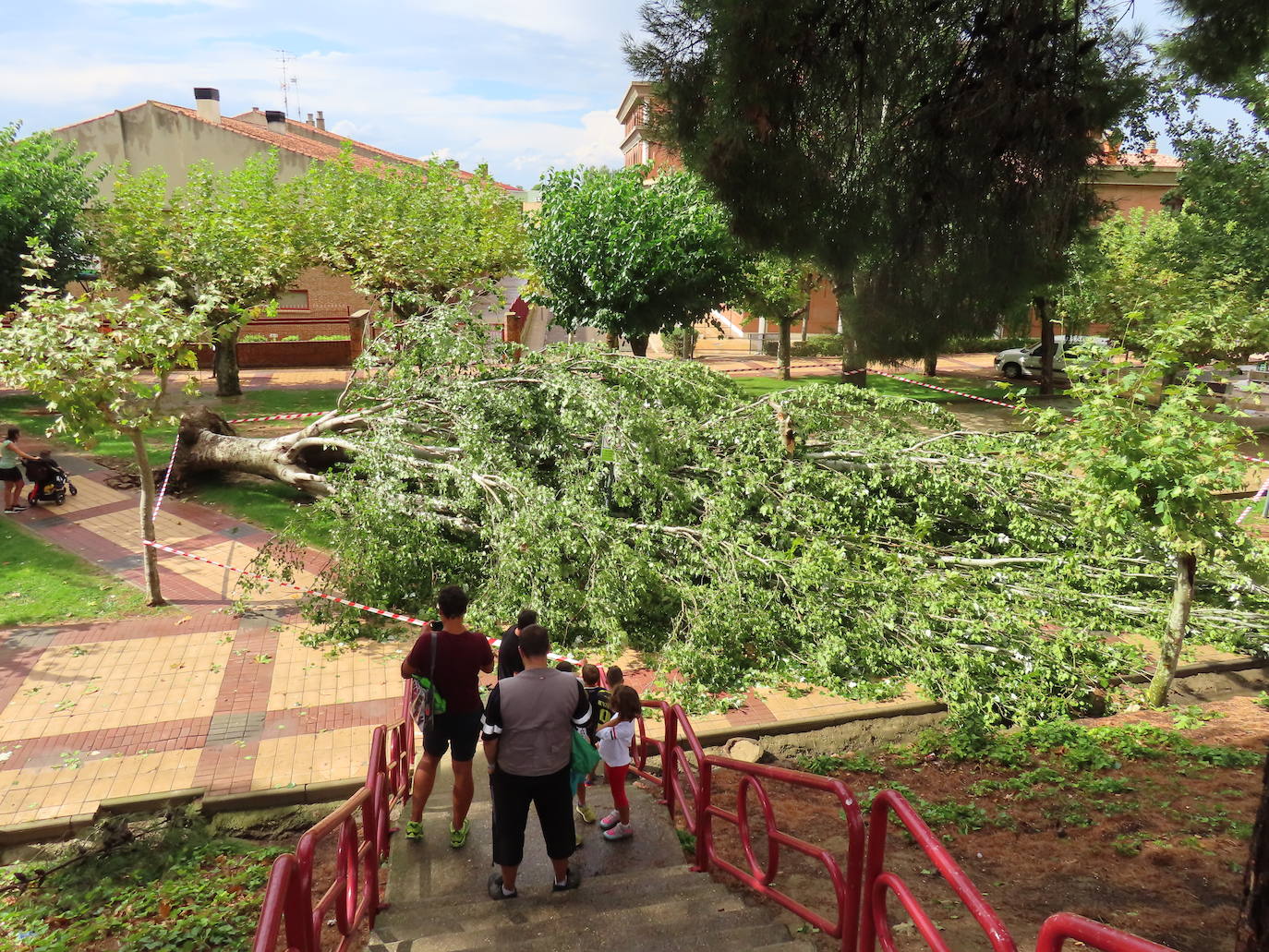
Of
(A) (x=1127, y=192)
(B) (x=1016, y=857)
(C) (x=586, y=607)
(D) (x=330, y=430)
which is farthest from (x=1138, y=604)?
(A) (x=1127, y=192)

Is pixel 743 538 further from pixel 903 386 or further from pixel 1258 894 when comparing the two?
pixel 903 386

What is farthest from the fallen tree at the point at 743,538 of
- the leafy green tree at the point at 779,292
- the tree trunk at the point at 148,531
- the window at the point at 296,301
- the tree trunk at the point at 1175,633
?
the window at the point at 296,301

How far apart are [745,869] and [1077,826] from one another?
2.21 m

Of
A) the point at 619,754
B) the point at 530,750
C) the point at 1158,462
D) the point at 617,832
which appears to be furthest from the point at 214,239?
the point at 1158,462

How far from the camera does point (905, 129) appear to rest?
6.89 metres

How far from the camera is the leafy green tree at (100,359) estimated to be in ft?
29.8

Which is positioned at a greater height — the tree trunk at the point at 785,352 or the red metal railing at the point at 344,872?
the tree trunk at the point at 785,352

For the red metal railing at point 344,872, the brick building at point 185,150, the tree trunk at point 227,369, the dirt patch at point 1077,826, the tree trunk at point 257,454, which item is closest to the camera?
the red metal railing at point 344,872

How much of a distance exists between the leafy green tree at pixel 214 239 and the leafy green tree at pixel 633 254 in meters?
5.67

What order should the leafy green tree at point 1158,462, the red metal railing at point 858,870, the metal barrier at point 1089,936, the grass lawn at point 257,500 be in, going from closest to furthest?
the metal barrier at point 1089,936, the red metal railing at point 858,870, the leafy green tree at point 1158,462, the grass lawn at point 257,500

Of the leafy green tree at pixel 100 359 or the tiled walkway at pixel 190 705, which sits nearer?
the tiled walkway at pixel 190 705

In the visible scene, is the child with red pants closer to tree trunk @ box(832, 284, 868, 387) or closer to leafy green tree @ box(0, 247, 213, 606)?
tree trunk @ box(832, 284, 868, 387)

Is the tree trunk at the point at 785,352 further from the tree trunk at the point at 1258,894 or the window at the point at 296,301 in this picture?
the tree trunk at the point at 1258,894

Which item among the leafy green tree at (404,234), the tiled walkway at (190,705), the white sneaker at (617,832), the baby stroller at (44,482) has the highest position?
the leafy green tree at (404,234)
